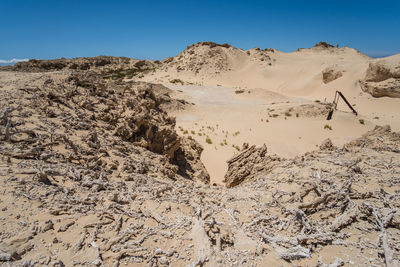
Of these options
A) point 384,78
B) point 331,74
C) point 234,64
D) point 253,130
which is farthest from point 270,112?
point 234,64

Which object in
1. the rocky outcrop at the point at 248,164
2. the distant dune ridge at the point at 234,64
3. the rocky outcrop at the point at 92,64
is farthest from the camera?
the rocky outcrop at the point at 92,64

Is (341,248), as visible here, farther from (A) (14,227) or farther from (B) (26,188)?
(B) (26,188)

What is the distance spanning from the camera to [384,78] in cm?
2225

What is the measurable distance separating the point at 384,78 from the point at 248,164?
23.6 meters

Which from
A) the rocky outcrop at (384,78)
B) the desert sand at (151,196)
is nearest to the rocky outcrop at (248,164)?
the desert sand at (151,196)

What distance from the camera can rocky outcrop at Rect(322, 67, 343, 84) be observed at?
2783 cm

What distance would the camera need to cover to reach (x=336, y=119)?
17.0 metres

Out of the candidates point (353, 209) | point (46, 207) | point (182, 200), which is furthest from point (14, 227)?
point (353, 209)

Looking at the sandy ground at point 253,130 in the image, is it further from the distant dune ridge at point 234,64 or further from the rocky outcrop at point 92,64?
the rocky outcrop at point 92,64

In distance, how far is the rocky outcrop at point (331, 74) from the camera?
2783cm

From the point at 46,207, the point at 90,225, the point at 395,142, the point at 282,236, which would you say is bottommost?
the point at 282,236

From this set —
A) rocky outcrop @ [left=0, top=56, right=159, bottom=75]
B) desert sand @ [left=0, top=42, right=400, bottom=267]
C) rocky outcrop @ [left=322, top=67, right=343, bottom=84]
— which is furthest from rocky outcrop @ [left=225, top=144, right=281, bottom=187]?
rocky outcrop @ [left=0, top=56, right=159, bottom=75]

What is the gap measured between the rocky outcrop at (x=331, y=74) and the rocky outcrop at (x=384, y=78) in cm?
454

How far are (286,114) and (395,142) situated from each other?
40.3 feet
